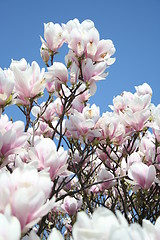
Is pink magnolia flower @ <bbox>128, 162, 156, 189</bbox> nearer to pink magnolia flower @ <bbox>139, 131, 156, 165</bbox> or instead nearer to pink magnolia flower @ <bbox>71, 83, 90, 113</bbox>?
pink magnolia flower @ <bbox>139, 131, 156, 165</bbox>

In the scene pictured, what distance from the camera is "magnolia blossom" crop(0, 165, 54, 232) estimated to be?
0.70 m

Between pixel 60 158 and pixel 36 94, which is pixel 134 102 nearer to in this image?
pixel 36 94

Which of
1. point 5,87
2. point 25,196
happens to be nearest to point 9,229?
point 25,196

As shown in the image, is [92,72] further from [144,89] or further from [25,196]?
[25,196]

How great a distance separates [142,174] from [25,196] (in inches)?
41.6

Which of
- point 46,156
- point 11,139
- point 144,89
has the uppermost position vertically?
point 144,89

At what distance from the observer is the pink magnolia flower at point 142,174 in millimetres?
1634

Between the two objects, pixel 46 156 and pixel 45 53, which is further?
pixel 45 53

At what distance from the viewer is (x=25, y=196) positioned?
695mm

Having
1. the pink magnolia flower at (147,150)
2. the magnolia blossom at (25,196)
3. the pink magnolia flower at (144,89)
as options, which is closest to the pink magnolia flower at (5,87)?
the magnolia blossom at (25,196)

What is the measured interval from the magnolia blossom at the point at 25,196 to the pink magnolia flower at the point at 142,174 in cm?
95

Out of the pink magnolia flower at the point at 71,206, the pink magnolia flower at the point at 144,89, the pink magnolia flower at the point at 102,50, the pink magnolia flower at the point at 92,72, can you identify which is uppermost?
the pink magnolia flower at the point at 144,89

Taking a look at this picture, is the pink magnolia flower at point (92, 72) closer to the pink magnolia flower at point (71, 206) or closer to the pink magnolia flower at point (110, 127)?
the pink magnolia flower at point (110, 127)

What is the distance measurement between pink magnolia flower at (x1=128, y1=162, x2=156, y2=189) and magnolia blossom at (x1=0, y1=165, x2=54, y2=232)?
3.11 feet
